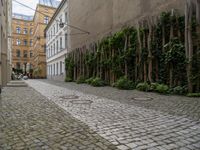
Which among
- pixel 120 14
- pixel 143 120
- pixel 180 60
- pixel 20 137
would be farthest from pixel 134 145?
pixel 120 14

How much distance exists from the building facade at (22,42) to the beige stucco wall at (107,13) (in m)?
43.0

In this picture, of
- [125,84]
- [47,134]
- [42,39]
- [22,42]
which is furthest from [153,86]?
[22,42]

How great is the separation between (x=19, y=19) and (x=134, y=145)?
69.7 m

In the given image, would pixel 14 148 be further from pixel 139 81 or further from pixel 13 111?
pixel 139 81

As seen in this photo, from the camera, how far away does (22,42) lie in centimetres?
6494

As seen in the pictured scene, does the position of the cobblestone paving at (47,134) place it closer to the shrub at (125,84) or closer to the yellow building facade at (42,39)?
the shrub at (125,84)

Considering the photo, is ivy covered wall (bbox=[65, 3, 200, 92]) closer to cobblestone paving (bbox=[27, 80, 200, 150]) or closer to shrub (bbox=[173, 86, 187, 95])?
shrub (bbox=[173, 86, 187, 95])

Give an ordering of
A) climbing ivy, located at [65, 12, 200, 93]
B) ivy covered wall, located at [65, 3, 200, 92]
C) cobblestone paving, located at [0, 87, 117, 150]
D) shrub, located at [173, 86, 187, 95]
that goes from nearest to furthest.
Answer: cobblestone paving, located at [0, 87, 117, 150] < ivy covered wall, located at [65, 3, 200, 92] < shrub, located at [173, 86, 187, 95] < climbing ivy, located at [65, 12, 200, 93]

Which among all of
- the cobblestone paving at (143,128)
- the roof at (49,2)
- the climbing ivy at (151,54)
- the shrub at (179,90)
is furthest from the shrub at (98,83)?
the roof at (49,2)

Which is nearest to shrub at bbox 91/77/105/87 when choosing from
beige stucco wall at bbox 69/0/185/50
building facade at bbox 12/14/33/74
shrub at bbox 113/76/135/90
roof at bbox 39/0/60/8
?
shrub at bbox 113/76/135/90

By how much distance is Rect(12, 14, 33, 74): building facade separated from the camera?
62969mm

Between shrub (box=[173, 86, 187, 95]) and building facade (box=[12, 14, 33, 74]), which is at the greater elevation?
building facade (box=[12, 14, 33, 74])

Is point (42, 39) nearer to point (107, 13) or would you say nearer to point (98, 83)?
point (107, 13)

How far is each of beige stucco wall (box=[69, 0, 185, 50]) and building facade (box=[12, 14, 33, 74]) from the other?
43022 millimetres
